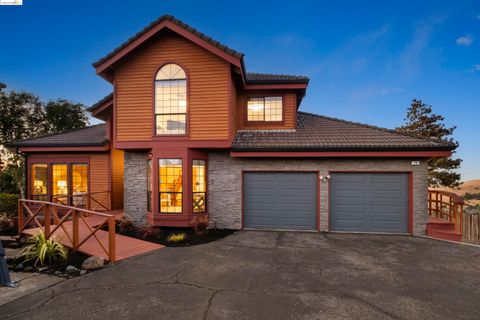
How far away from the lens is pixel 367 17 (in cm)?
3284

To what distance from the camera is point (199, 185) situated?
9.53m

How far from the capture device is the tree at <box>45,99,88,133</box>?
24391 millimetres

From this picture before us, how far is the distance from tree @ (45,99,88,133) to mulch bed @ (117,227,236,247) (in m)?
22.5

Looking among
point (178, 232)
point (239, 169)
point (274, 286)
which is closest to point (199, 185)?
point (239, 169)

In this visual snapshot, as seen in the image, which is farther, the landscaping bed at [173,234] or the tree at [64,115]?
the tree at [64,115]

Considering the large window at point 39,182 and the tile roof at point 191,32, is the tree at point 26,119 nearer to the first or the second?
the large window at point 39,182

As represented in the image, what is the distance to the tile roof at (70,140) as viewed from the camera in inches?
445

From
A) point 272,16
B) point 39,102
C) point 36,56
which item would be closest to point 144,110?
point 39,102

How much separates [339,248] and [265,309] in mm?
4369

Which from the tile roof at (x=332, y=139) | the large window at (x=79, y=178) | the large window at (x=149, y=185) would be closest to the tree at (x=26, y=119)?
the large window at (x=79, y=178)

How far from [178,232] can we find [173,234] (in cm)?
55

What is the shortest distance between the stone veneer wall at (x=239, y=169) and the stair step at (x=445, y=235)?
54 cm

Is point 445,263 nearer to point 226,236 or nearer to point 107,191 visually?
point 226,236

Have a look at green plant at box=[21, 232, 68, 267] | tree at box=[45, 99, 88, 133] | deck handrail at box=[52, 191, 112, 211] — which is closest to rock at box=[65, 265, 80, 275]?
green plant at box=[21, 232, 68, 267]
